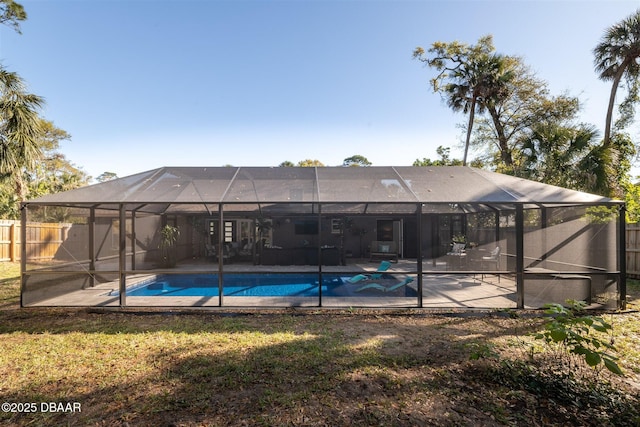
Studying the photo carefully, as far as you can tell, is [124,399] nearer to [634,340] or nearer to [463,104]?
[634,340]

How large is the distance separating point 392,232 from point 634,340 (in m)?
10.6

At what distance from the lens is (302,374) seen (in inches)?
133

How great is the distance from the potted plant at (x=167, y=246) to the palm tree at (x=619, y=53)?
17.2 m

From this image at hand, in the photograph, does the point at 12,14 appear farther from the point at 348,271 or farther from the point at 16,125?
the point at 348,271

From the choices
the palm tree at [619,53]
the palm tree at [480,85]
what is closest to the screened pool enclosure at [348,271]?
the palm tree at [480,85]

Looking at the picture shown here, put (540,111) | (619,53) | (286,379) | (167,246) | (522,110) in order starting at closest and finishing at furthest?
(286,379)
(167,246)
(619,53)
(540,111)
(522,110)

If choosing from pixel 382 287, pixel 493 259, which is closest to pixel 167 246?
pixel 382 287

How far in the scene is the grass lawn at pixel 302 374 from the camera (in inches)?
104

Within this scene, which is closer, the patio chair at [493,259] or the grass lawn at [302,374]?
the grass lawn at [302,374]

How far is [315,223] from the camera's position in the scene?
45.9 ft

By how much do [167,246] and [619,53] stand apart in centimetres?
1955

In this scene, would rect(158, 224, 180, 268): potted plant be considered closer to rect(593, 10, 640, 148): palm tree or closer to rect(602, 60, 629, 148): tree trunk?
rect(593, 10, 640, 148): palm tree

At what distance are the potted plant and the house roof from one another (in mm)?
4862

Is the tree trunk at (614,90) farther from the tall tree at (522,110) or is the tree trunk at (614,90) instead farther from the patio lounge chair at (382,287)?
the patio lounge chair at (382,287)
